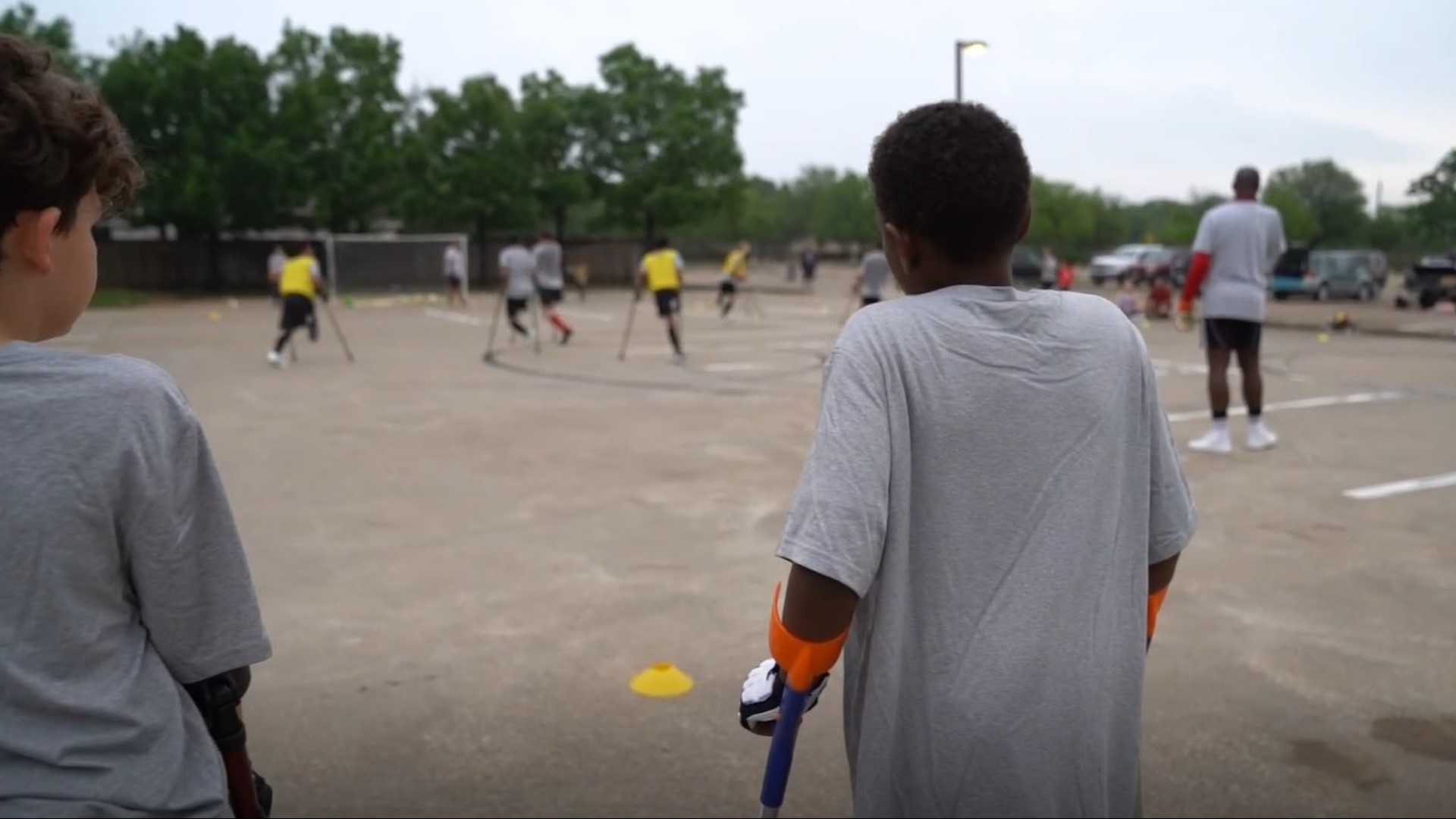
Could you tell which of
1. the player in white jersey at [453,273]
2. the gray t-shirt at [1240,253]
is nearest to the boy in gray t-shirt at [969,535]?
the gray t-shirt at [1240,253]

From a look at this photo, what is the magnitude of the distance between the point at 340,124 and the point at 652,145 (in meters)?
11.1

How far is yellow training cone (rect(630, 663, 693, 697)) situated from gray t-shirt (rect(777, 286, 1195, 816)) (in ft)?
7.64

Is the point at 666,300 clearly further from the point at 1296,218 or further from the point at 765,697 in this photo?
the point at 1296,218

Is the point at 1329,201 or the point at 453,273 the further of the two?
the point at 1329,201

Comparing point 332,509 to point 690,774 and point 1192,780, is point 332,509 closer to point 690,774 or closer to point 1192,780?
point 690,774

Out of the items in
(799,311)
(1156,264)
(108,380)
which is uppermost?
(1156,264)

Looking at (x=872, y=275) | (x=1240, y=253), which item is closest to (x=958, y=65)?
(x=872, y=275)

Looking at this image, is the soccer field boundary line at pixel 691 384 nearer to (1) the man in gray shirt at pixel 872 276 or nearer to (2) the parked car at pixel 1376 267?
(1) the man in gray shirt at pixel 872 276

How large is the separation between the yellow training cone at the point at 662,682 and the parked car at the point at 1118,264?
40.4m

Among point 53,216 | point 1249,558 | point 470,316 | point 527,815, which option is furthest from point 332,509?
point 470,316

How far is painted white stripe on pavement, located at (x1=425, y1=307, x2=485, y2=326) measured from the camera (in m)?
23.7

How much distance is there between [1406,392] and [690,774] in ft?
35.0

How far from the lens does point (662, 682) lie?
4172 millimetres

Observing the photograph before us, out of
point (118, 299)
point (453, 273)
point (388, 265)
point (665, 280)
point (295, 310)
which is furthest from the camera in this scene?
point (388, 265)
